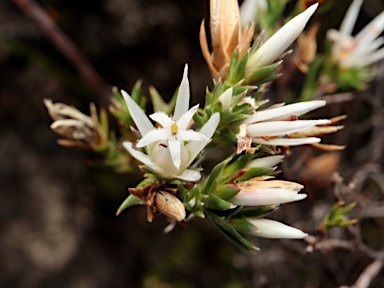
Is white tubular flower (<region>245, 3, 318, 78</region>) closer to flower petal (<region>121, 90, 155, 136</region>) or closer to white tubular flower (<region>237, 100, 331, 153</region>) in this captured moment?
white tubular flower (<region>237, 100, 331, 153</region>)

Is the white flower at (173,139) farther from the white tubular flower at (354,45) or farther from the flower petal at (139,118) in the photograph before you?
the white tubular flower at (354,45)

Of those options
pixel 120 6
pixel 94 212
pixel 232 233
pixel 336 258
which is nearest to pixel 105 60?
pixel 120 6

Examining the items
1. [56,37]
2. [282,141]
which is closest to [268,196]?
[282,141]

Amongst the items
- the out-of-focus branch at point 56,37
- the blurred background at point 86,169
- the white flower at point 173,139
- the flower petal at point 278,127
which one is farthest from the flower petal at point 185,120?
the blurred background at point 86,169

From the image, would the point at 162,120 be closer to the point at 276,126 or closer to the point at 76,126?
the point at 276,126

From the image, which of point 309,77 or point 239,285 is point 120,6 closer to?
point 309,77
